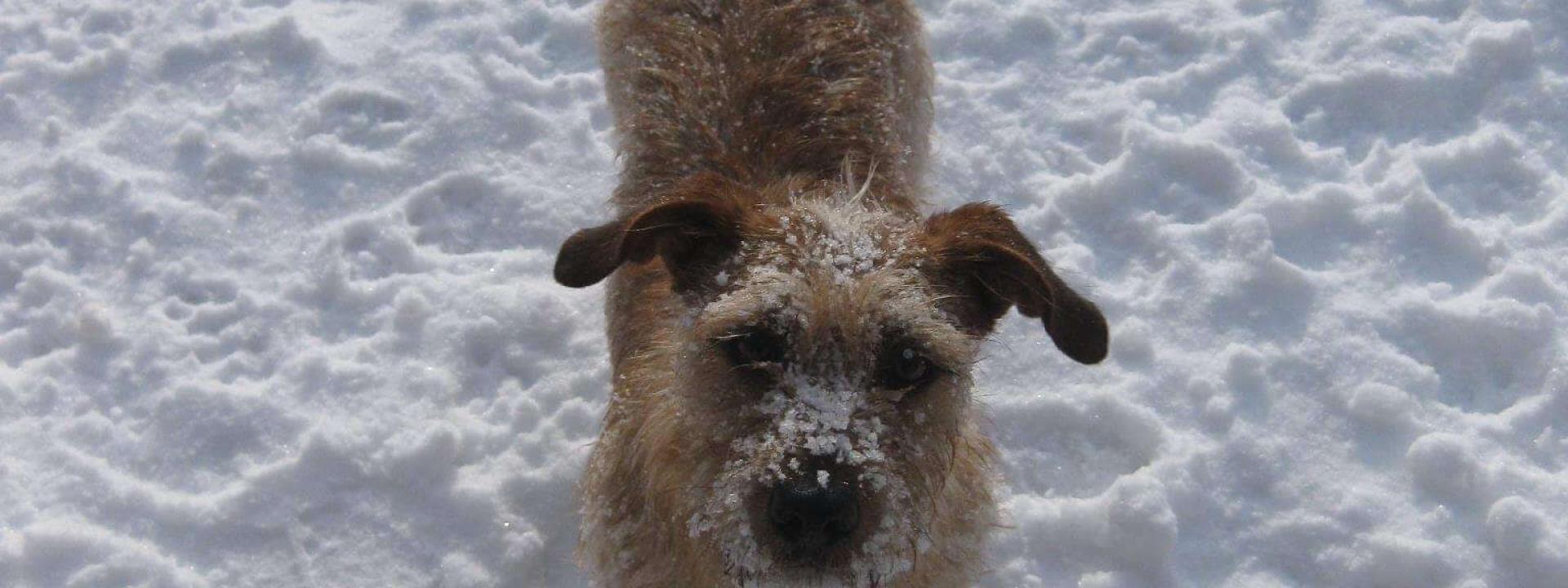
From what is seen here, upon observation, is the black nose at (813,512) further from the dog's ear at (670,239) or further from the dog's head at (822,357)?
the dog's ear at (670,239)

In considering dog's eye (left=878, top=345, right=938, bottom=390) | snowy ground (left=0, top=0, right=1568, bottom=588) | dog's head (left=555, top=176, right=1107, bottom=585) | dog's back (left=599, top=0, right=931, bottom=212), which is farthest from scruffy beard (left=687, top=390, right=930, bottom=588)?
snowy ground (left=0, top=0, right=1568, bottom=588)

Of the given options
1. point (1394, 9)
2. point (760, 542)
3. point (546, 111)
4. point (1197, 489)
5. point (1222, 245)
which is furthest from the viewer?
point (1394, 9)

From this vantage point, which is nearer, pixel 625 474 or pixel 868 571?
pixel 868 571

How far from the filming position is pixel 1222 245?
4625mm

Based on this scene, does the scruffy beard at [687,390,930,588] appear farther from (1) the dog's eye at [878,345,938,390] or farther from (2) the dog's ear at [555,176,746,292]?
(2) the dog's ear at [555,176,746,292]

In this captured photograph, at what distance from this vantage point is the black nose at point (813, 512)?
97.2 inches

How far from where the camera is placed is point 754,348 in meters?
2.71

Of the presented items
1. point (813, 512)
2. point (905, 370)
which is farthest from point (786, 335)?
point (813, 512)

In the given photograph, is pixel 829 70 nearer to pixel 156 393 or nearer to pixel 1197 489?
pixel 1197 489

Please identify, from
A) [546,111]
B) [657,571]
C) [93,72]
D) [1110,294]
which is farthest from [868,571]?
[93,72]

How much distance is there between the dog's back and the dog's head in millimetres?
545

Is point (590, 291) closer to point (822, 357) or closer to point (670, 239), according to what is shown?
point (670, 239)

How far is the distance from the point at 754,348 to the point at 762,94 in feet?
4.33

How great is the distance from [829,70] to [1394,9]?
340 cm
